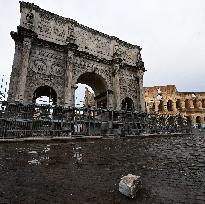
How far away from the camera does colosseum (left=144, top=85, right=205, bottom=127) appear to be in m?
36.6

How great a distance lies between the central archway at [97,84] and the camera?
17.6m

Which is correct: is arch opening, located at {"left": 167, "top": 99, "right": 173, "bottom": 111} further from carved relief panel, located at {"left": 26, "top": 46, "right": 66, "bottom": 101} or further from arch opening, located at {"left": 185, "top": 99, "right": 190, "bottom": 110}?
carved relief panel, located at {"left": 26, "top": 46, "right": 66, "bottom": 101}

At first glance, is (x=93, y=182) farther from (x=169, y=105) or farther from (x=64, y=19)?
(x=169, y=105)

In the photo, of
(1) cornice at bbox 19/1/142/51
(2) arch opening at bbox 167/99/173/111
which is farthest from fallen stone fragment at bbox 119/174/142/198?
(2) arch opening at bbox 167/99/173/111

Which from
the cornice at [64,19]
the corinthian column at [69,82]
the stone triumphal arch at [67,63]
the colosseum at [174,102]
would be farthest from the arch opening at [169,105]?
the corinthian column at [69,82]

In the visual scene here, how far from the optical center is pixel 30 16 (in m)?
14.6

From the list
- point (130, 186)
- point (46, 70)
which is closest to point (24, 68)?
point (46, 70)

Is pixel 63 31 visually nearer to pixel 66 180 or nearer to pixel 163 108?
pixel 66 180

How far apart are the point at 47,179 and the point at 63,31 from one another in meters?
15.9

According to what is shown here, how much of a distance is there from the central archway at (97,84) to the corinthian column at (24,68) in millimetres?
4976

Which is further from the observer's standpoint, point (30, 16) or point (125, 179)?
point (30, 16)

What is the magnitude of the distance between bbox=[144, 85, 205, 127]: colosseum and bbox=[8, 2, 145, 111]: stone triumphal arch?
18.7 m

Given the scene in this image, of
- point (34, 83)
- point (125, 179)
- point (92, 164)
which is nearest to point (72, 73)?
point (34, 83)

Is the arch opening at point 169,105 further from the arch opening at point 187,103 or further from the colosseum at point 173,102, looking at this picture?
the arch opening at point 187,103
